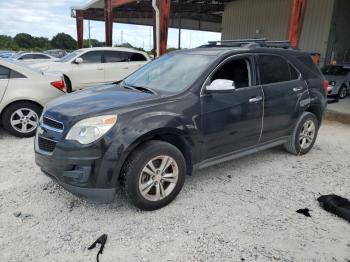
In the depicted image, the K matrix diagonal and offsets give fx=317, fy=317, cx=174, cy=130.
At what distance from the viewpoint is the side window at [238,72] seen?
406 cm

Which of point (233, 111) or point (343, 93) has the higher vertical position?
point (233, 111)

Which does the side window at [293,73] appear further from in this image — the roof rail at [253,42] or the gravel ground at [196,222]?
the gravel ground at [196,222]

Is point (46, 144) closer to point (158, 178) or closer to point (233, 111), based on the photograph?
point (158, 178)

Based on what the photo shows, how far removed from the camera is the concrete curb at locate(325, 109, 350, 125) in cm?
845

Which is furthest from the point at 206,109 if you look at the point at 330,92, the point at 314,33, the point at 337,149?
the point at 314,33

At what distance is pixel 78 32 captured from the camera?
26.9 m

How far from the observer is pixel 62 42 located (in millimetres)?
78438

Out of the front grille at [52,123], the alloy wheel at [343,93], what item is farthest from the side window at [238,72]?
the alloy wheel at [343,93]

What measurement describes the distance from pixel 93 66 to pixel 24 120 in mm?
4742

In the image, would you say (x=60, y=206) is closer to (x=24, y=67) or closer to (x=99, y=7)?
(x=24, y=67)

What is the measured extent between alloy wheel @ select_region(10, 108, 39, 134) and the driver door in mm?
3902

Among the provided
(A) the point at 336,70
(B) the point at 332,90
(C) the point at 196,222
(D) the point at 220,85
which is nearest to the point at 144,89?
(D) the point at 220,85

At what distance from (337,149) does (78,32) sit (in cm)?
2543

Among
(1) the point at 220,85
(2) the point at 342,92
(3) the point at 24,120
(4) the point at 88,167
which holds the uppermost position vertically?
Answer: (1) the point at 220,85
